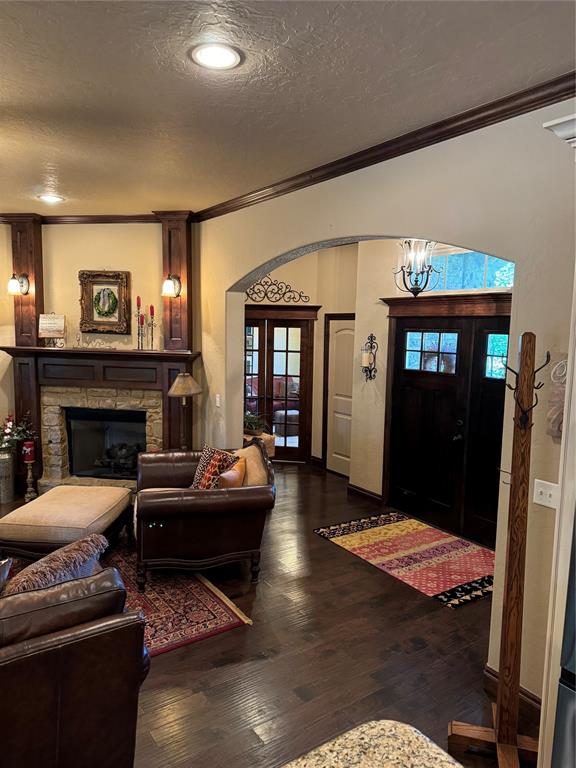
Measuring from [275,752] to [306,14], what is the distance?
2.93 metres

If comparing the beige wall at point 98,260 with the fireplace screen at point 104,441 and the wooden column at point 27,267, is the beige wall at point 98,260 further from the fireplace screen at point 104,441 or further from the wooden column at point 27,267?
the fireplace screen at point 104,441

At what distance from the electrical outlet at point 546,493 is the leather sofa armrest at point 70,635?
1.82m

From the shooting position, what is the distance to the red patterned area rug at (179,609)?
302 centimetres

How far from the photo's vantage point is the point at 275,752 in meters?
2.22

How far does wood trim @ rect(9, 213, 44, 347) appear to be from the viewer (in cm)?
539

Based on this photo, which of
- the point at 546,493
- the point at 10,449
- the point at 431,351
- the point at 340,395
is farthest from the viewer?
the point at 340,395

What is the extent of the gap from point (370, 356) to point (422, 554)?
2.19m

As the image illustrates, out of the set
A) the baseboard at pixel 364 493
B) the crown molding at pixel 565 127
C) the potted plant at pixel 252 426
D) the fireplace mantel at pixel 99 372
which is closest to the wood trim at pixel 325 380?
the potted plant at pixel 252 426

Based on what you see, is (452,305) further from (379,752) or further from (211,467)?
(379,752)

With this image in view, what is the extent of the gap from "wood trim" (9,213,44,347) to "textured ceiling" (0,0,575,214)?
2.12 meters

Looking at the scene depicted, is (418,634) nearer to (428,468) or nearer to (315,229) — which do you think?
(428,468)

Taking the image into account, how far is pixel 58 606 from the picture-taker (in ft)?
5.90

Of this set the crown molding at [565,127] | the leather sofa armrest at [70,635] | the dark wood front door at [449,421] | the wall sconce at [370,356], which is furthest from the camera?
the wall sconce at [370,356]

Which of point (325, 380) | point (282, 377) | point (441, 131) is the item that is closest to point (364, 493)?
point (325, 380)
